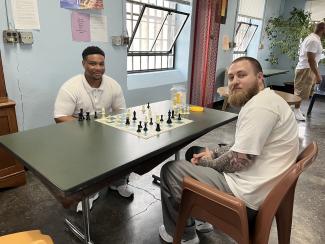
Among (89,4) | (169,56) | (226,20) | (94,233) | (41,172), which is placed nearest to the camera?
(41,172)

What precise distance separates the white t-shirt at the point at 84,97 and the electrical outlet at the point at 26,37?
592mm

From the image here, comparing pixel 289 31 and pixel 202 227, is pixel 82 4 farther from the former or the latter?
pixel 289 31

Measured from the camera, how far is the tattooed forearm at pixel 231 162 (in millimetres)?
1217

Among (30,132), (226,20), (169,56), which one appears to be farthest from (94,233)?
(226,20)

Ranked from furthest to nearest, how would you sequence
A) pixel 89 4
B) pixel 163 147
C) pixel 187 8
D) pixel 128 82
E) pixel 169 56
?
pixel 169 56 → pixel 187 8 → pixel 128 82 → pixel 89 4 → pixel 163 147

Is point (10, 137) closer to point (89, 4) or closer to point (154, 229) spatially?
point (154, 229)

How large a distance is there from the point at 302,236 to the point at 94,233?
1387 millimetres

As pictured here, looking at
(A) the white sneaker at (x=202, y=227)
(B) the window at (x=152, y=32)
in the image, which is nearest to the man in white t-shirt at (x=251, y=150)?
(A) the white sneaker at (x=202, y=227)

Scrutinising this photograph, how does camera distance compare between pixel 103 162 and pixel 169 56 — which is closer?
pixel 103 162

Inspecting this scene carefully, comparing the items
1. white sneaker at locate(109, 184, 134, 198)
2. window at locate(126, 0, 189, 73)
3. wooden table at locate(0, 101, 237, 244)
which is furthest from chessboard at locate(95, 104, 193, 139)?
window at locate(126, 0, 189, 73)

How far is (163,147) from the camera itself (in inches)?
52.0

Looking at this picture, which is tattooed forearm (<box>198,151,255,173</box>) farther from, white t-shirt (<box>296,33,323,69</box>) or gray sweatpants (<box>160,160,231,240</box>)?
white t-shirt (<box>296,33,323,69</box>)

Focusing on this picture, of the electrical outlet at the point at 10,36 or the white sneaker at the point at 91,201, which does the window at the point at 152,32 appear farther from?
the white sneaker at the point at 91,201

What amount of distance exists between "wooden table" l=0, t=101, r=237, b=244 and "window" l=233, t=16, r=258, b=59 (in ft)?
15.2
